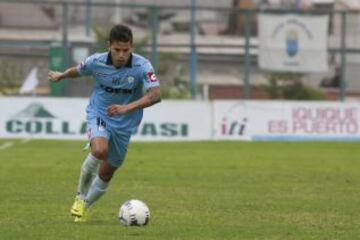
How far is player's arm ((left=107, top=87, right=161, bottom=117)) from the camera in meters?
10.4

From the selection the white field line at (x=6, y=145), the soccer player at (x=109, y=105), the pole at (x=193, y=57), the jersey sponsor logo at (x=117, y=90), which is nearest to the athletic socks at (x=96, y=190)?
the soccer player at (x=109, y=105)

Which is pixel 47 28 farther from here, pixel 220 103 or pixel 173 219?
pixel 173 219

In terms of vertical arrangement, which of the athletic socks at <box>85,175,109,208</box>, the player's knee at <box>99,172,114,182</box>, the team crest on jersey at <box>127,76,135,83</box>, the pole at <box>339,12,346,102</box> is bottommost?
the pole at <box>339,12,346,102</box>

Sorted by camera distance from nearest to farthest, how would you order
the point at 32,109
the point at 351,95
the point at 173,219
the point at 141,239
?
the point at 141,239 → the point at 173,219 → the point at 32,109 → the point at 351,95

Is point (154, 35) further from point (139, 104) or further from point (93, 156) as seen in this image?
point (139, 104)

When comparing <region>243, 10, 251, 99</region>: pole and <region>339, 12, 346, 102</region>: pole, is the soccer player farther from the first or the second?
<region>339, 12, 346, 102</region>: pole

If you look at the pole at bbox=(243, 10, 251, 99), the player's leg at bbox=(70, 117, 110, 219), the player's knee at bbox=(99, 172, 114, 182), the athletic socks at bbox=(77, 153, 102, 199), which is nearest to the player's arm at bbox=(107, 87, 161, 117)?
the player's leg at bbox=(70, 117, 110, 219)

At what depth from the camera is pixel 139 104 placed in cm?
1052

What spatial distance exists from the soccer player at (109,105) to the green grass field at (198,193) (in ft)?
1.33

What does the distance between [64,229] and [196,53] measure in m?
24.1

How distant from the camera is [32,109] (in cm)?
2831

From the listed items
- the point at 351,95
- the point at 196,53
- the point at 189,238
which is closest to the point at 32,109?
the point at 196,53

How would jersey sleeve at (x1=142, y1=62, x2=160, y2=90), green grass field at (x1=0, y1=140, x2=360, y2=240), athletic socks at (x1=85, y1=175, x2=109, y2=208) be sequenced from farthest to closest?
1. athletic socks at (x1=85, y1=175, x2=109, y2=208)
2. jersey sleeve at (x1=142, y1=62, x2=160, y2=90)
3. green grass field at (x1=0, y1=140, x2=360, y2=240)

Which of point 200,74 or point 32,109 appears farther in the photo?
point 200,74
